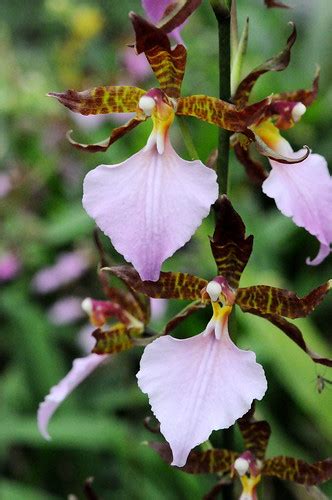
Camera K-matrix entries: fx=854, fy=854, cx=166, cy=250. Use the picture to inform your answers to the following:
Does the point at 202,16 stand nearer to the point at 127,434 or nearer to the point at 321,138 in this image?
the point at 321,138

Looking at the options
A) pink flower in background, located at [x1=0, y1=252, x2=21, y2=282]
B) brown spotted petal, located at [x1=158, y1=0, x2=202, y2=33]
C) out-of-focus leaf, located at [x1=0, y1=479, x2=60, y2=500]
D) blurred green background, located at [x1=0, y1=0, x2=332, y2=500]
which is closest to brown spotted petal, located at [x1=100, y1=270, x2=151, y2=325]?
brown spotted petal, located at [x1=158, y1=0, x2=202, y2=33]

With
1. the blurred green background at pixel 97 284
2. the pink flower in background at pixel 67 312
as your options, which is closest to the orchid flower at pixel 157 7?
the blurred green background at pixel 97 284

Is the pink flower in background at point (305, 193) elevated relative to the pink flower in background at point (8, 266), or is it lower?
elevated

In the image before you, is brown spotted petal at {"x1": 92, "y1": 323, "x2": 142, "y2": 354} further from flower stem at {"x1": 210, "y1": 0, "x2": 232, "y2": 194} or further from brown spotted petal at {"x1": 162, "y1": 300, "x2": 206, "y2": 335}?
flower stem at {"x1": 210, "y1": 0, "x2": 232, "y2": 194}

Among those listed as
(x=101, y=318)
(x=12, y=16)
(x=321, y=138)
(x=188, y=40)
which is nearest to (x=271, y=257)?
(x=321, y=138)

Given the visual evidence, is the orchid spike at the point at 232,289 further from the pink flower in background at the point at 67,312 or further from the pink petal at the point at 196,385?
the pink flower in background at the point at 67,312

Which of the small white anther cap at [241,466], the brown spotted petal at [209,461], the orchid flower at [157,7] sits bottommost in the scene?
the brown spotted petal at [209,461]

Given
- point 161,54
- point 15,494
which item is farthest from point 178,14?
point 15,494
